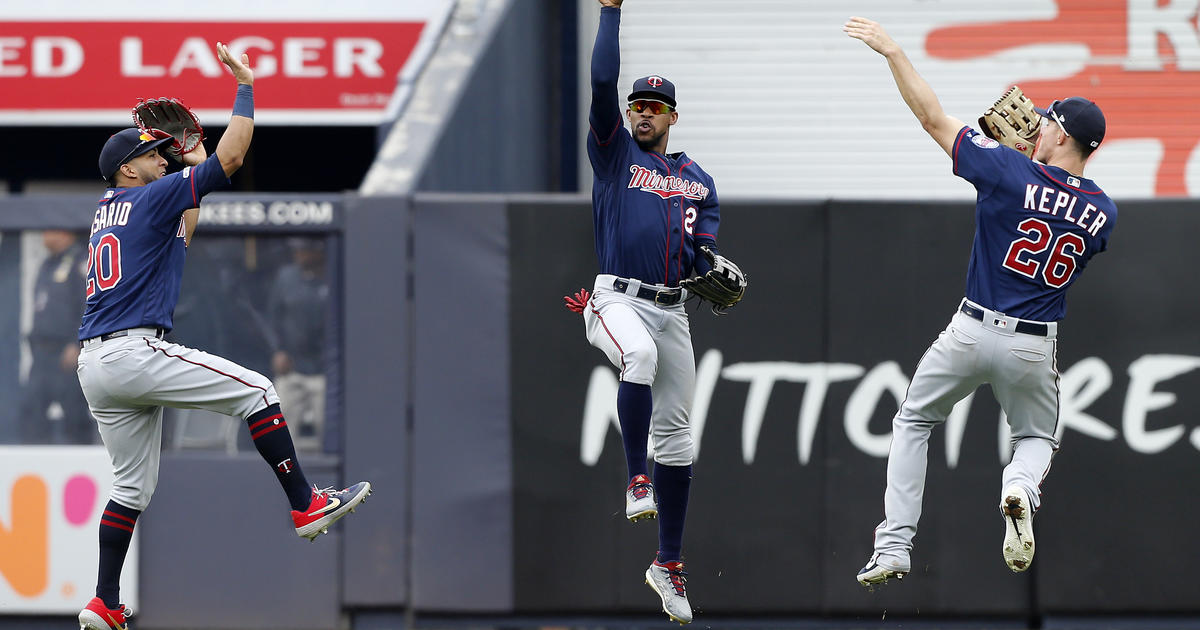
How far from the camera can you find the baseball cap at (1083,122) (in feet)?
18.5

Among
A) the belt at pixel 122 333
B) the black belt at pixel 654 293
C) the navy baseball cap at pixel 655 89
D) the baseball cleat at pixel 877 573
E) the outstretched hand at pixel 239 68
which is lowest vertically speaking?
the baseball cleat at pixel 877 573

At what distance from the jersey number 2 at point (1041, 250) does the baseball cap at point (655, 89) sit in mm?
1587

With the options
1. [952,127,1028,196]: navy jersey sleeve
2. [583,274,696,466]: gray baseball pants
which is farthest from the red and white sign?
[952,127,1028,196]: navy jersey sleeve

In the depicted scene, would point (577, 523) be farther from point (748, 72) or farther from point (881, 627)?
point (748, 72)

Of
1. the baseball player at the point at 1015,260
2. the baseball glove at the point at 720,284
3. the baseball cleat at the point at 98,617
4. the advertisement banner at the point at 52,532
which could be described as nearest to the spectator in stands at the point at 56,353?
the advertisement banner at the point at 52,532

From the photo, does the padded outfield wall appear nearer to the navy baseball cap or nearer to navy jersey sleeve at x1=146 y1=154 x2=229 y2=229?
the navy baseball cap

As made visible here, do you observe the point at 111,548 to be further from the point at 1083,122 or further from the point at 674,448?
the point at 1083,122

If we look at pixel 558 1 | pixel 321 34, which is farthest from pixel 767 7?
pixel 321 34

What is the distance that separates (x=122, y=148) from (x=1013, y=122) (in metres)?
3.93

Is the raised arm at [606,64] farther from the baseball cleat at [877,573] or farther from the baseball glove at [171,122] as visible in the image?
the baseball cleat at [877,573]

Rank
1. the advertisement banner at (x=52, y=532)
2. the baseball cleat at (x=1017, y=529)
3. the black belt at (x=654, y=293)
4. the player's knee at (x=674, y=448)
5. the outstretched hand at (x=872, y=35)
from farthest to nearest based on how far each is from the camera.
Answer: the advertisement banner at (x=52, y=532), the player's knee at (x=674, y=448), the black belt at (x=654, y=293), the baseball cleat at (x=1017, y=529), the outstretched hand at (x=872, y=35)

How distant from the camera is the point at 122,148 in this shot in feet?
19.7

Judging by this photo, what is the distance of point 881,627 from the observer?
8.54 meters

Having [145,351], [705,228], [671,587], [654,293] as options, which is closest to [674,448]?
[671,587]
